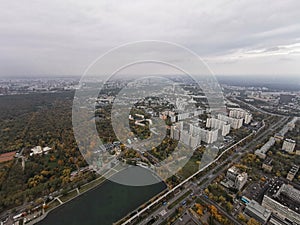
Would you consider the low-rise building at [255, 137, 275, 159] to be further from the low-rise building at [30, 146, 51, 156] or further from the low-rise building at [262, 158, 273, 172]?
the low-rise building at [30, 146, 51, 156]

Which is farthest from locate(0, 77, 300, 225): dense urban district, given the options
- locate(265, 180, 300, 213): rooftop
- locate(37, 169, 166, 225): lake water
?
locate(37, 169, 166, 225): lake water

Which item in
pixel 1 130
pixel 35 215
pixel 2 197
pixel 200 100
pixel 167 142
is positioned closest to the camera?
pixel 35 215

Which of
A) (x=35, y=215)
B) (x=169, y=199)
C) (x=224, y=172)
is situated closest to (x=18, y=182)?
(x=35, y=215)

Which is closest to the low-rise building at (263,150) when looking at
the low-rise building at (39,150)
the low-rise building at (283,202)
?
the low-rise building at (283,202)

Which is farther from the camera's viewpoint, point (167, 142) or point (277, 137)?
point (277, 137)

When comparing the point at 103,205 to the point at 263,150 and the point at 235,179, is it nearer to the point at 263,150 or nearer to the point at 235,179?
the point at 235,179

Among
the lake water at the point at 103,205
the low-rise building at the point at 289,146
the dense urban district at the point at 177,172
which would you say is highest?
the low-rise building at the point at 289,146

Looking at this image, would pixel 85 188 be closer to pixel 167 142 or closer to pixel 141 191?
pixel 141 191

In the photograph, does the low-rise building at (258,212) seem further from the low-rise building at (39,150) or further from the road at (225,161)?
the low-rise building at (39,150)
